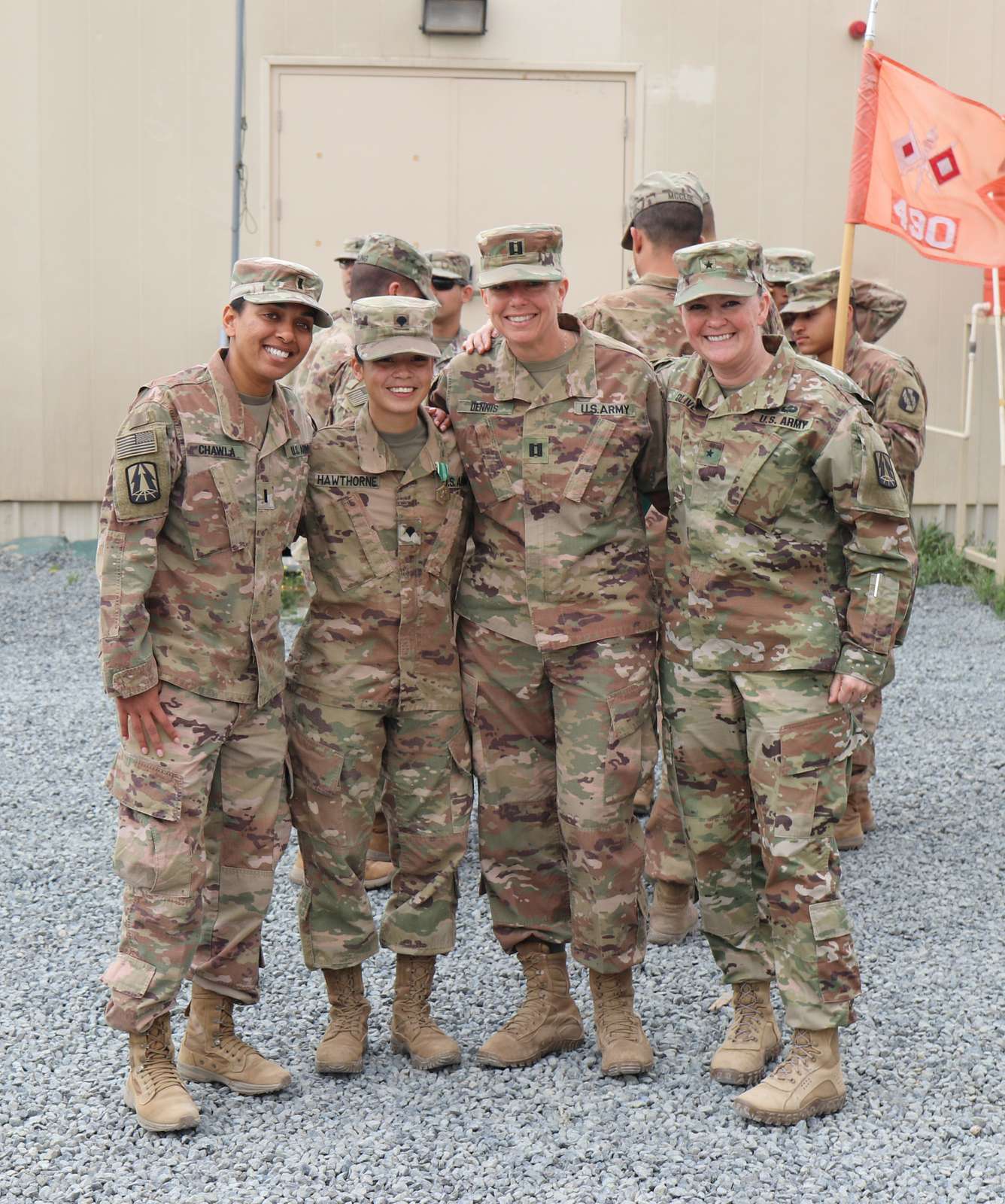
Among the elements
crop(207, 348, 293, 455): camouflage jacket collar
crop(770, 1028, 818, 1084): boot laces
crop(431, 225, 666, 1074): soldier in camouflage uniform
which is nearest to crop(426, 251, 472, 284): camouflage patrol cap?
crop(431, 225, 666, 1074): soldier in camouflage uniform

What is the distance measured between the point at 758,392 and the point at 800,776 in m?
0.93

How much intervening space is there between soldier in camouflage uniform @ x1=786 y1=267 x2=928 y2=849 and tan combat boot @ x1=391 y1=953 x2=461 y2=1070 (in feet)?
6.52

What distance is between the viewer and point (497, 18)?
32.1 feet

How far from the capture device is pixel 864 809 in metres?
5.68

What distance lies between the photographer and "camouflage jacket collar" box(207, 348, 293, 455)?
3.56m

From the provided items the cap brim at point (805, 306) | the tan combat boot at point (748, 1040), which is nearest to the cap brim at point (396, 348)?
the tan combat boot at point (748, 1040)

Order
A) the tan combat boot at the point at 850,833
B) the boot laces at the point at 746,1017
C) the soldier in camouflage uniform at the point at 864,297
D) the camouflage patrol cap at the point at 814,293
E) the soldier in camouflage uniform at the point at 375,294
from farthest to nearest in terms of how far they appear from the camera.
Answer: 1. the soldier in camouflage uniform at the point at 864,297
2. the tan combat boot at the point at 850,833
3. the camouflage patrol cap at the point at 814,293
4. the soldier in camouflage uniform at the point at 375,294
5. the boot laces at the point at 746,1017

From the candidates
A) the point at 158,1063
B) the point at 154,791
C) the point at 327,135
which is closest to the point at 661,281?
the point at 154,791

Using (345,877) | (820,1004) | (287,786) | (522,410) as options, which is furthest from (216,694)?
(820,1004)

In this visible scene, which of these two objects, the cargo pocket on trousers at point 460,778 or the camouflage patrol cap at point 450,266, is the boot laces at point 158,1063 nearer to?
the cargo pocket on trousers at point 460,778

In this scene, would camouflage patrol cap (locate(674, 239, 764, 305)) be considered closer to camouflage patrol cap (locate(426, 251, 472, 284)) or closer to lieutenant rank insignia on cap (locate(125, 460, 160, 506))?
lieutenant rank insignia on cap (locate(125, 460, 160, 506))

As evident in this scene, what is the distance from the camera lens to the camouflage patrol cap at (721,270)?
3.49m

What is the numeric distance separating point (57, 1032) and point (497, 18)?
7761mm

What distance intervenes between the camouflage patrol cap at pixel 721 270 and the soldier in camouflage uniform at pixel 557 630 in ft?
1.13
